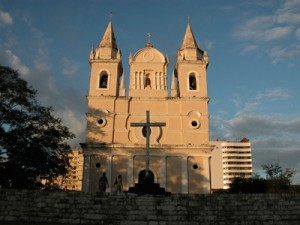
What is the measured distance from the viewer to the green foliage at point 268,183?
3322 cm

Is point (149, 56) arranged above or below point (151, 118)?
above

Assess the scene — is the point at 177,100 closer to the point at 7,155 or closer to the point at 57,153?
the point at 57,153

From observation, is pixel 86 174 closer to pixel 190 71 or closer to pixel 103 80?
pixel 103 80

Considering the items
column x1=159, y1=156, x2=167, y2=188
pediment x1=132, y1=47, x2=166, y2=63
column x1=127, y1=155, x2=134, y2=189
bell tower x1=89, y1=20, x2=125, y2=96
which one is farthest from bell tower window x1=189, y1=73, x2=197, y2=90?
column x1=127, y1=155, x2=134, y2=189

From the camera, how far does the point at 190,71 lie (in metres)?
32.3

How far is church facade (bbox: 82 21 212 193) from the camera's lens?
93.6 ft

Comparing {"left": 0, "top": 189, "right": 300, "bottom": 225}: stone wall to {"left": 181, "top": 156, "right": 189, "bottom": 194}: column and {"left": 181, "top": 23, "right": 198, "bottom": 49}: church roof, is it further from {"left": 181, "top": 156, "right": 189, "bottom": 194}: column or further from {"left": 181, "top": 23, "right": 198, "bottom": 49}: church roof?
{"left": 181, "top": 23, "right": 198, "bottom": 49}: church roof

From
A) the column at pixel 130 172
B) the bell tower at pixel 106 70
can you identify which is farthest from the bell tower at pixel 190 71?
the column at pixel 130 172

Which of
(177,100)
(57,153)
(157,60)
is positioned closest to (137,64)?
(157,60)

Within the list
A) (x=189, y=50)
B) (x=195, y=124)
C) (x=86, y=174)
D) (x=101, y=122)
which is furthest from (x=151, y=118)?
(x=189, y=50)

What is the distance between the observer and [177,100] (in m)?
30.9

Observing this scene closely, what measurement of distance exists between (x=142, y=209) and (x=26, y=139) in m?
11.7

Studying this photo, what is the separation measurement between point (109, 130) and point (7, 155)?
947 centimetres

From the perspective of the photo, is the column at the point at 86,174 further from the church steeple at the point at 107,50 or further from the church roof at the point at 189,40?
the church roof at the point at 189,40
